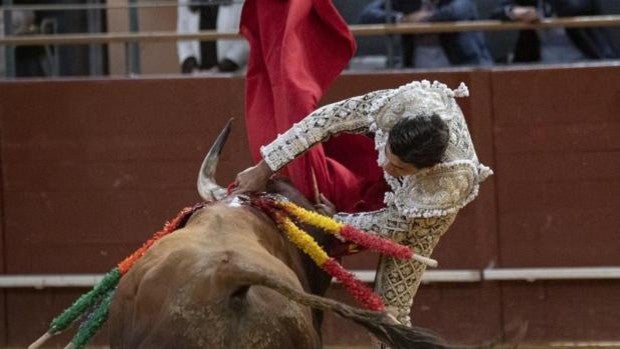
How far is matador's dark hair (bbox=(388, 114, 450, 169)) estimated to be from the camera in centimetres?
360

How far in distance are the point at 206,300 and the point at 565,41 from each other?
4424 millimetres

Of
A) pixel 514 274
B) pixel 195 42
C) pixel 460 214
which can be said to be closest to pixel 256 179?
pixel 460 214

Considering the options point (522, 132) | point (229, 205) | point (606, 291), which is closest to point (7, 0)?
point (522, 132)

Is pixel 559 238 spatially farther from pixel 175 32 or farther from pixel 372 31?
pixel 175 32

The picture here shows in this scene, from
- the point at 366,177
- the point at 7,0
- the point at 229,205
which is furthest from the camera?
the point at 7,0

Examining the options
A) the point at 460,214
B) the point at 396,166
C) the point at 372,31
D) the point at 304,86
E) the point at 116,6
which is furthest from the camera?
the point at 116,6

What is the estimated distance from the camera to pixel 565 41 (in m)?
7.03

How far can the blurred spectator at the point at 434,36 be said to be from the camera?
272 inches

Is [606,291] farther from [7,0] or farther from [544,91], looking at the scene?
[7,0]

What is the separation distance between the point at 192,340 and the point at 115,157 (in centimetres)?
421

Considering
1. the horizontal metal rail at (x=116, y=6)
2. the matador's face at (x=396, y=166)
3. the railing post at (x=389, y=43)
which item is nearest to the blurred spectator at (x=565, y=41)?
the railing post at (x=389, y=43)

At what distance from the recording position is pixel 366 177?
421 centimetres

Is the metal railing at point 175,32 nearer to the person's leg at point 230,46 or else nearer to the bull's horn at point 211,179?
the person's leg at point 230,46

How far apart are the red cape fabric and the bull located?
0.81 m
